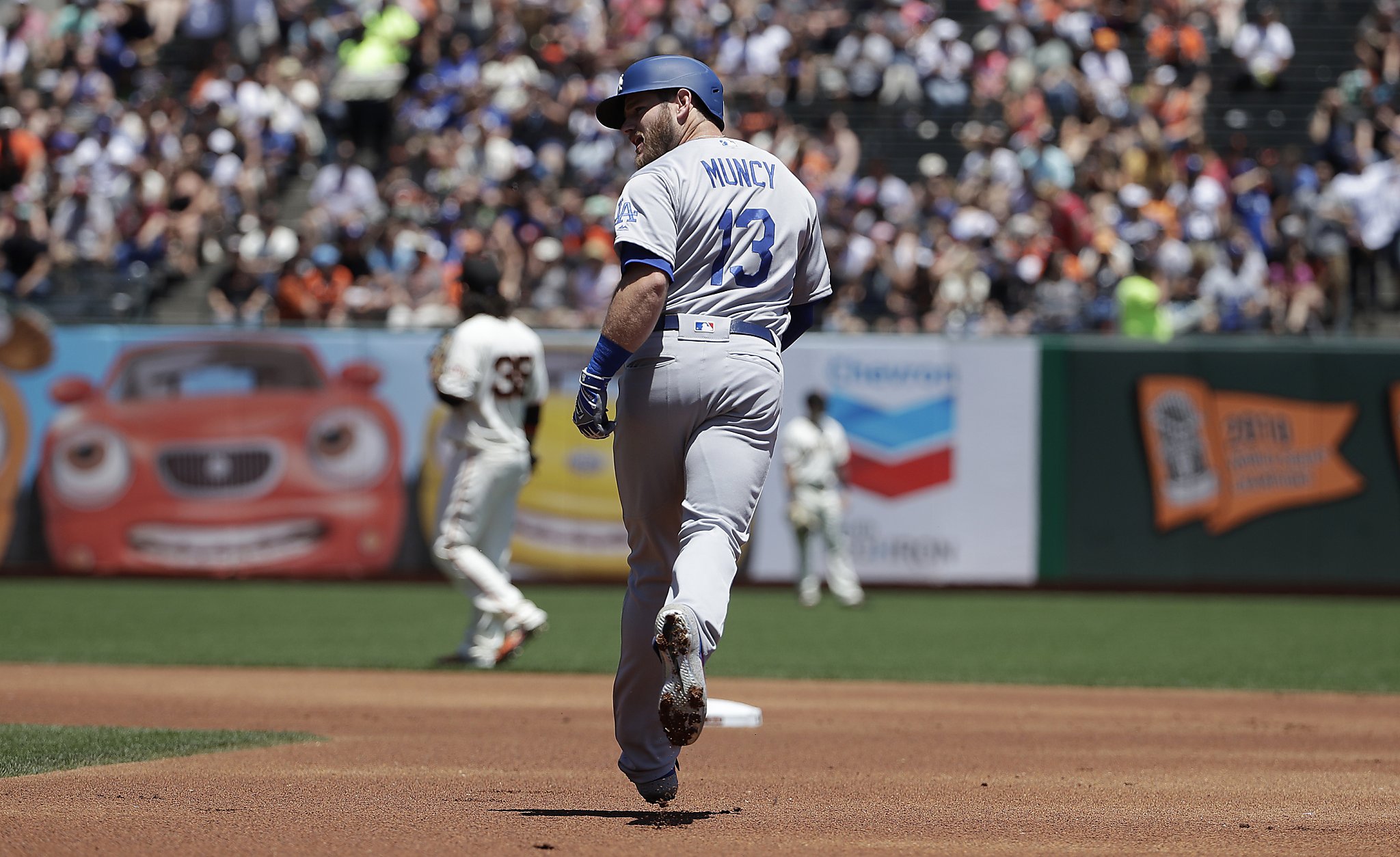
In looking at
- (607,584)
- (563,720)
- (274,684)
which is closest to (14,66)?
(607,584)

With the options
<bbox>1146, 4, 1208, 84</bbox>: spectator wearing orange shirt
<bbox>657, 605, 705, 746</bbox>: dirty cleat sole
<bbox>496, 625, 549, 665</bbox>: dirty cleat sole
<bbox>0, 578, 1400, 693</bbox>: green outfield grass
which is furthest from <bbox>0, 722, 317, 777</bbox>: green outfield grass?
<bbox>1146, 4, 1208, 84</bbox>: spectator wearing orange shirt

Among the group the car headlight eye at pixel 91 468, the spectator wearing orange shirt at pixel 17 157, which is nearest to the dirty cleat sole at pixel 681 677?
the car headlight eye at pixel 91 468

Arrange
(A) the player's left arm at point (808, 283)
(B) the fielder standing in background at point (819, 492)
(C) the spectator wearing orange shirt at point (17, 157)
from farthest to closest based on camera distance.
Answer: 1. (C) the spectator wearing orange shirt at point (17, 157)
2. (B) the fielder standing in background at point (819, 492)
3. (A) the player's left arm at point (808, 283)

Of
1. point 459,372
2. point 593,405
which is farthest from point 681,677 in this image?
point 459,372

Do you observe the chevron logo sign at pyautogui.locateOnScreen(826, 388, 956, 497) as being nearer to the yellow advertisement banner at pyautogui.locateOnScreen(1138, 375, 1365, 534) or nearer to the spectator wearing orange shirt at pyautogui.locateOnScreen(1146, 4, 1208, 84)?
the yellow advertisement banner at pyautogui.locateOnScreen(1138, 375, 1365, 534)

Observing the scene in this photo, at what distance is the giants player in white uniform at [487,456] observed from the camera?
1055 cm

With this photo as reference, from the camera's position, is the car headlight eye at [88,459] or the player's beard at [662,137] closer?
the player's beard at [662,137]

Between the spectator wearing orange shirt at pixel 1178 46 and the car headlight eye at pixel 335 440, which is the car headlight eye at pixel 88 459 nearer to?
the car headlight eye at pixel 335 440

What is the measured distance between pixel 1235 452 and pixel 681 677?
14.7 m

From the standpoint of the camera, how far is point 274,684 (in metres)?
10.3

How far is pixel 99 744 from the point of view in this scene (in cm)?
737

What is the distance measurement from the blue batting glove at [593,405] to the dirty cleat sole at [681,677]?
25.0 inches

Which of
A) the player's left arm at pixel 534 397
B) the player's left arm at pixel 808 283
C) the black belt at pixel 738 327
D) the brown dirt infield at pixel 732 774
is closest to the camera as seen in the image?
the brown dirt infield at pixel 732 774

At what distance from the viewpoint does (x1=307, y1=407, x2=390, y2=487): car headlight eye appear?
62.3 feet
